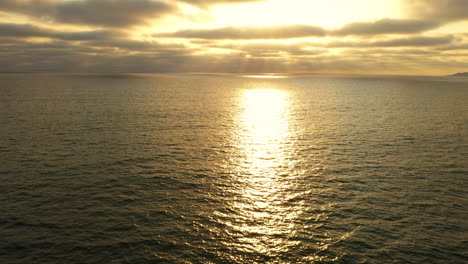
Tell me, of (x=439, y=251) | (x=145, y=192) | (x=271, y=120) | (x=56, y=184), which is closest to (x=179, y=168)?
(x=145, y=192)

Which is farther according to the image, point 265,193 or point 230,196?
point 265,193

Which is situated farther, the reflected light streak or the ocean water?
the reflected light streak

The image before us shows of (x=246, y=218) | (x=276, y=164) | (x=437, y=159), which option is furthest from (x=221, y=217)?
(x=437, y=159)

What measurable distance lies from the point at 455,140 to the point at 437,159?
20.5 m

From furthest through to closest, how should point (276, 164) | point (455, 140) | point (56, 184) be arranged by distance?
point (455, 140), point (276, 164), point (56, 184)

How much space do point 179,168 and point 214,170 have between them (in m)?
6.24

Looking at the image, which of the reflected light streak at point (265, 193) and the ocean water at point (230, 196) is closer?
the ocean water at point (230, 196)

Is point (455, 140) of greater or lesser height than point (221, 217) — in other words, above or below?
above

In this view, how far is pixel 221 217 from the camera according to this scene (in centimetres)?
3694

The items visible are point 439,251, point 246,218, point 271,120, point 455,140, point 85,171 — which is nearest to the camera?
point 439,251

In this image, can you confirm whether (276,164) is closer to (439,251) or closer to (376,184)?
(376,184)

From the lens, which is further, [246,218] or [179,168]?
[179,168]

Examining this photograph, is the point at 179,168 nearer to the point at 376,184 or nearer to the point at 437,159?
the point at 376,184

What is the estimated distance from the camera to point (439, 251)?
30406 mm
